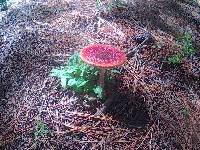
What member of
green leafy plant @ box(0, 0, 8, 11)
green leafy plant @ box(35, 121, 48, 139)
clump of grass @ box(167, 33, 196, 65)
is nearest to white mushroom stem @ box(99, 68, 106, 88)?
green leafy plant @ box(35, 121, 48, 139)

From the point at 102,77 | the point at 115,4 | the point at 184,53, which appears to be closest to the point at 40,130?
the point at 102,77

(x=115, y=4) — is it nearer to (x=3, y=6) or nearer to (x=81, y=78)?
(x=3, y=6)

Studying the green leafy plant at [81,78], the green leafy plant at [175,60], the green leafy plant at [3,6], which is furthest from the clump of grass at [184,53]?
the green leafy plant at [3,6]

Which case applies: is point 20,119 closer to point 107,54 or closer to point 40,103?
point 40,103

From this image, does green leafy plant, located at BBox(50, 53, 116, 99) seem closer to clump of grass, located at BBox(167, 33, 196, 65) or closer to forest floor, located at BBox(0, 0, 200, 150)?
forest floor, located at BBox(0, 0, 200, 150)

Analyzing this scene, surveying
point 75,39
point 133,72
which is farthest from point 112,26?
point 133,72

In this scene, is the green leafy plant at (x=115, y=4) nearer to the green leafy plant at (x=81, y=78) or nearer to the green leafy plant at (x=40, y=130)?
the green leafy plant at (x=81, y=78)
